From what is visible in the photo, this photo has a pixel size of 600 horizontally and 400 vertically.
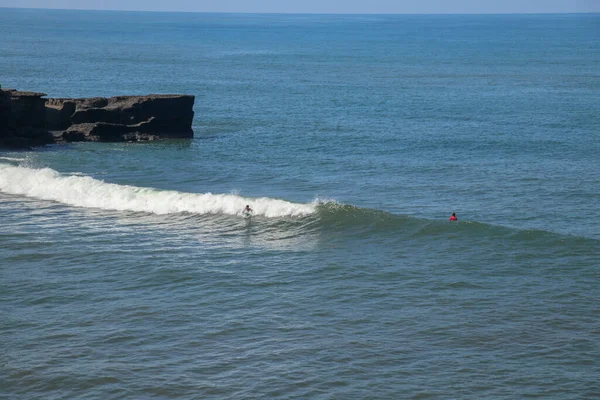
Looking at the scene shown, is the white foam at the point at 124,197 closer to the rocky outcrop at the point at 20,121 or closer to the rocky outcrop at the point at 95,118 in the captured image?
the rocky outcrop at the point at 20,121

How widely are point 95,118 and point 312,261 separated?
2774 centimetres

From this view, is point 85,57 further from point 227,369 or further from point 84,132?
point 227,369

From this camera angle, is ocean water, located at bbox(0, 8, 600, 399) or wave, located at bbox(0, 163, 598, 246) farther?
Result: wave, located at bbox(0, 163, 598, 246)

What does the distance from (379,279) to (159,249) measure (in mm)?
7886

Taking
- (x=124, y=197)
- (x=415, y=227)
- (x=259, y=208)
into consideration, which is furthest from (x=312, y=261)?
(x=124, y=197)

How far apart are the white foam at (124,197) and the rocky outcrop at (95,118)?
9304 mm

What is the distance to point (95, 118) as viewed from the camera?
52.6 metres

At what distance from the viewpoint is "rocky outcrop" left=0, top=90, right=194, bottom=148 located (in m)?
50.5

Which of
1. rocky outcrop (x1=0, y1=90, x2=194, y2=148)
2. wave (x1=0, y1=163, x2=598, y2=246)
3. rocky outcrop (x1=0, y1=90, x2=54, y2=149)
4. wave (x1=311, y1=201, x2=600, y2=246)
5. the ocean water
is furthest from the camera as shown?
rocky outcrop (x1=0, y1=90, x2=194, y2=148)

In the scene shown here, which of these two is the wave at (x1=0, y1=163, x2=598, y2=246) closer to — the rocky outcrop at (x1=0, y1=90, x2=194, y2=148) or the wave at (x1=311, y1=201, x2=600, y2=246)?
the wave at (x1=311, y1=201, x2=600, y2=246)

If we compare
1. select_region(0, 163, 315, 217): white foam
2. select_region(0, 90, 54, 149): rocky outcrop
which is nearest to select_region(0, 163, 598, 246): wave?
select_region(0, 163, 315, 217): white foam

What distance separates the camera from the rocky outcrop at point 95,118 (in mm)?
50469

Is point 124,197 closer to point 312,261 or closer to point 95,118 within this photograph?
point 312,261

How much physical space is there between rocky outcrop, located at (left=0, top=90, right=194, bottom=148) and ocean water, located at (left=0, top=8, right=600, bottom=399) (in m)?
1.47
